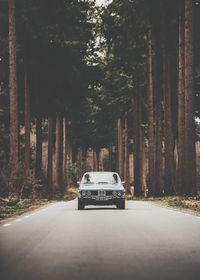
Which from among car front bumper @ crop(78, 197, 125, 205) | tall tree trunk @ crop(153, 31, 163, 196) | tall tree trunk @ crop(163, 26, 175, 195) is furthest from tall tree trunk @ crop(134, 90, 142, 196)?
car front bumper @ crop(78, 197, 125, 205)

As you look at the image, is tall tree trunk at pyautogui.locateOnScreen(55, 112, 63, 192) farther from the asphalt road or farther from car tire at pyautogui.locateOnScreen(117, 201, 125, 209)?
the asphalt road

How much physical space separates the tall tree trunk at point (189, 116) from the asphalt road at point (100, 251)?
519 inches

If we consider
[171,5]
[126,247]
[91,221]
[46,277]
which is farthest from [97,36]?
[46,277]

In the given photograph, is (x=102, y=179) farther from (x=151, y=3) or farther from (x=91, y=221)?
(x=151, y=3)

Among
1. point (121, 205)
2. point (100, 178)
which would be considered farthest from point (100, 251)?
point (100, 178)

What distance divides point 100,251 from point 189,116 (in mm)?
20041

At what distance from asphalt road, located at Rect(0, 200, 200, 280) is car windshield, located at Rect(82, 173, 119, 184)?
878 centimetres

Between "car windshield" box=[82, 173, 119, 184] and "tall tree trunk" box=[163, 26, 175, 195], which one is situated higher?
"tall tree trunk" box=[163, 26, 175, 195]

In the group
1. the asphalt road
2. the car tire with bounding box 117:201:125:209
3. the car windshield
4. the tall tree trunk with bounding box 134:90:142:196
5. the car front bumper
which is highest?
the tall tree trunk with bounding box 134:90:142:196

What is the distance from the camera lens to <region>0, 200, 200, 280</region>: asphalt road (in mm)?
7949

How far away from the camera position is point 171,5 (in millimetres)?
35344

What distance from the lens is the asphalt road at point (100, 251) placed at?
7949 millimetres

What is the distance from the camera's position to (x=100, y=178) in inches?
1008

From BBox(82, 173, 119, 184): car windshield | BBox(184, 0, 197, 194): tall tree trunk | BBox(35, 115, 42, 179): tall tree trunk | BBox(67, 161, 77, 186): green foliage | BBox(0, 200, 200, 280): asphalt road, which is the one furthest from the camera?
BBox(67, 161, 77, 186): green foliage
